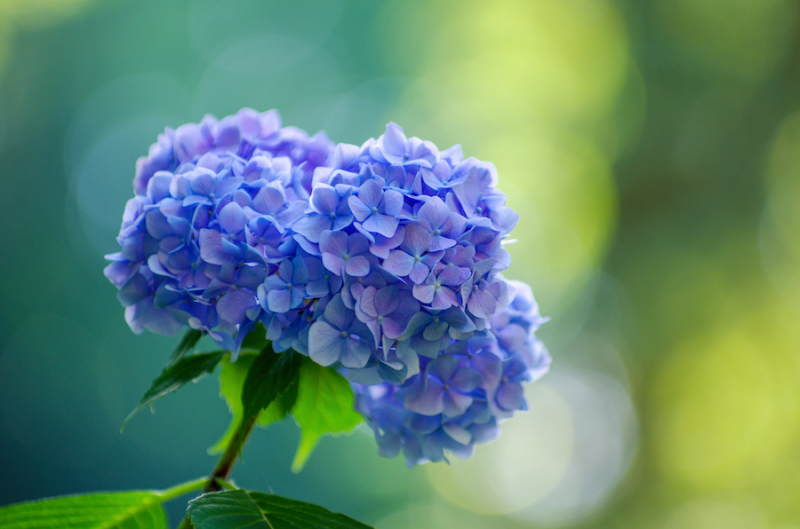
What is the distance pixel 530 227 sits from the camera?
4.95m

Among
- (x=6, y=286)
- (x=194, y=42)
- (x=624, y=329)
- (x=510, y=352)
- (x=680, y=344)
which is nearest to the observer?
(x=510, y=352)

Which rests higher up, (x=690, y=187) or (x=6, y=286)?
(x=690, y=187)

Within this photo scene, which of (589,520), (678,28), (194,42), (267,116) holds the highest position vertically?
(678,28)

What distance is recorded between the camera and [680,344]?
3.86 meters

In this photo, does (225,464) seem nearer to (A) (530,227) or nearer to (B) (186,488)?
(B) (186,488)

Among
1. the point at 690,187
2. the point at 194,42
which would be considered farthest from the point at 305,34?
the point at 690,187

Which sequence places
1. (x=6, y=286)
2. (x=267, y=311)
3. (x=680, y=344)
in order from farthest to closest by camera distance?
A: (x=6, y=286)
(x=680, y=344)
(x=267, y=311)

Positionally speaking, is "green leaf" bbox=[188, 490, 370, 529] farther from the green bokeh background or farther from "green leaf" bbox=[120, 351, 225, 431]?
the green bokeh background

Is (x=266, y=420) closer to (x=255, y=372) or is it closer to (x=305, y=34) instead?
(x=255, y=372)

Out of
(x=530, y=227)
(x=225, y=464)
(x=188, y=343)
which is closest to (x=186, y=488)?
(x=225, y=464)

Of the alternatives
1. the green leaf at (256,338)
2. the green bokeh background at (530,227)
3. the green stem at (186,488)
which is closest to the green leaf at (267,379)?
the green leaf at (256,338)

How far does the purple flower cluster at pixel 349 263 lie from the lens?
21.9 inches

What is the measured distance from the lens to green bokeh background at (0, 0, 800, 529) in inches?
147

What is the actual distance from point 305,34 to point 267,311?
20.2 feet
